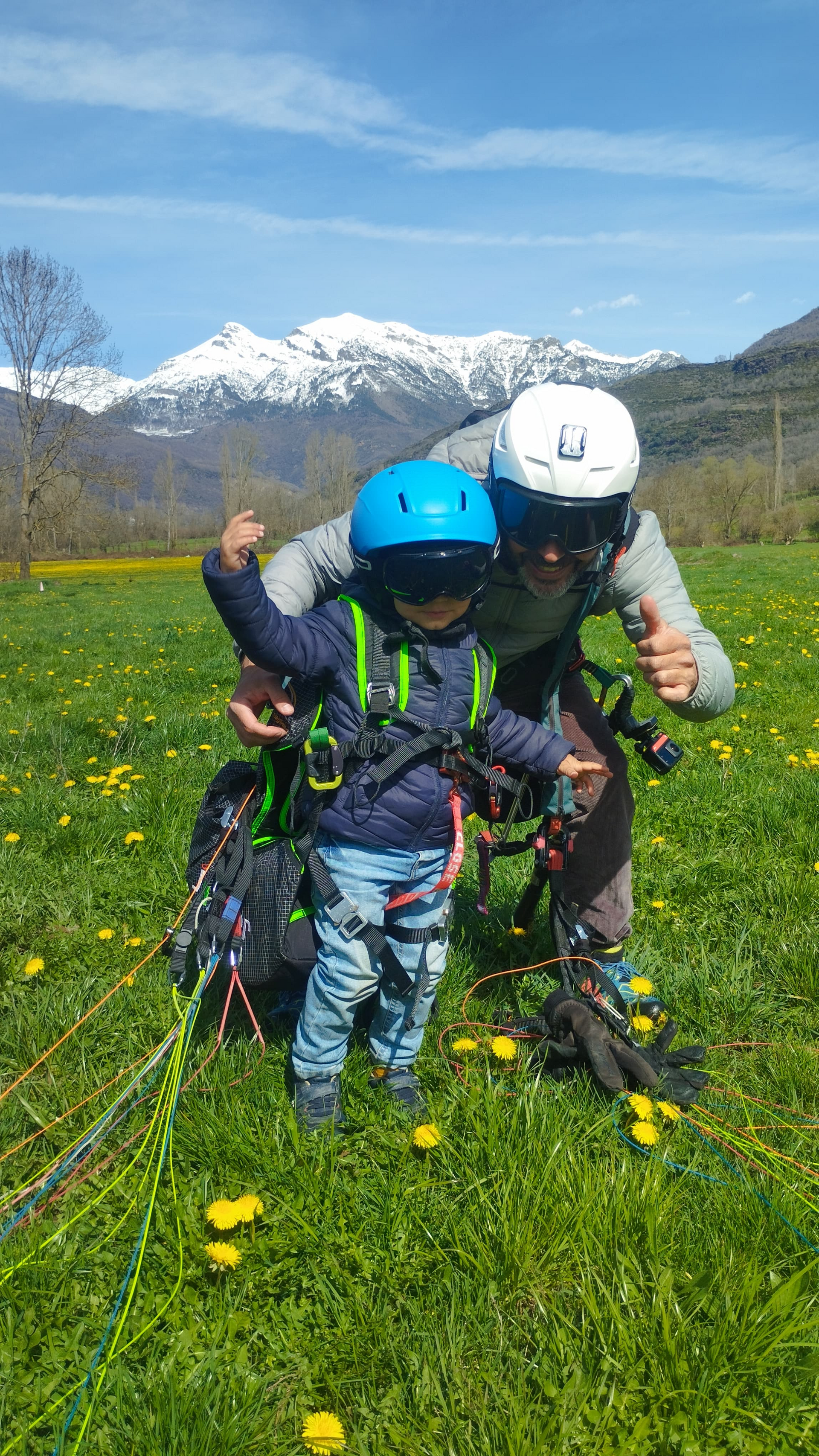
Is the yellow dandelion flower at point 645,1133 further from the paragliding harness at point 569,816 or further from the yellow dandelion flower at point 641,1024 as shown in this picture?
the yellow dandelion flower at point 641,1024

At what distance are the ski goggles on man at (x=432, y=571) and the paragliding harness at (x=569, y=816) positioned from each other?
2.10 feet

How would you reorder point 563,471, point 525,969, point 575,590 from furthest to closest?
1. point 525,969
2. point 575,590
3. point 563,471

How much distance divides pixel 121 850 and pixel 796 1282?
12.0ft

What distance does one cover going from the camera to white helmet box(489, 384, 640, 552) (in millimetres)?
2844

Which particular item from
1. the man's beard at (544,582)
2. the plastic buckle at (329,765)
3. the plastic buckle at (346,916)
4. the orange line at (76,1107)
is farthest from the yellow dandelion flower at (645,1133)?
the man's beard at (544,582)

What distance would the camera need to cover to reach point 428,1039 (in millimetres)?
3189

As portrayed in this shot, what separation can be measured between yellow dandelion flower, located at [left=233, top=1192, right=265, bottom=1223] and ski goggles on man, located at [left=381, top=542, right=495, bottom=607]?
177 cm

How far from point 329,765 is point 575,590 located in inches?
48.7

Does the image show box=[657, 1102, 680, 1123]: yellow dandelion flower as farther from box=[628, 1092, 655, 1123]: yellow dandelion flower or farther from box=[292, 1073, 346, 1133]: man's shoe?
box=[292, 1073, 346, 1133]: man's shoe

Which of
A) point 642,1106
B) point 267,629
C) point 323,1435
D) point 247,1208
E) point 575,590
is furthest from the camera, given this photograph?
point 575,590

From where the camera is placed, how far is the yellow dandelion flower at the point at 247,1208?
223cm

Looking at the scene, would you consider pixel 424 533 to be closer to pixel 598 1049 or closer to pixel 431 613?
pixel 431 613

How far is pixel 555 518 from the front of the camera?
2904mm

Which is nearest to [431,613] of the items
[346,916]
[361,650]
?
[361,650]
